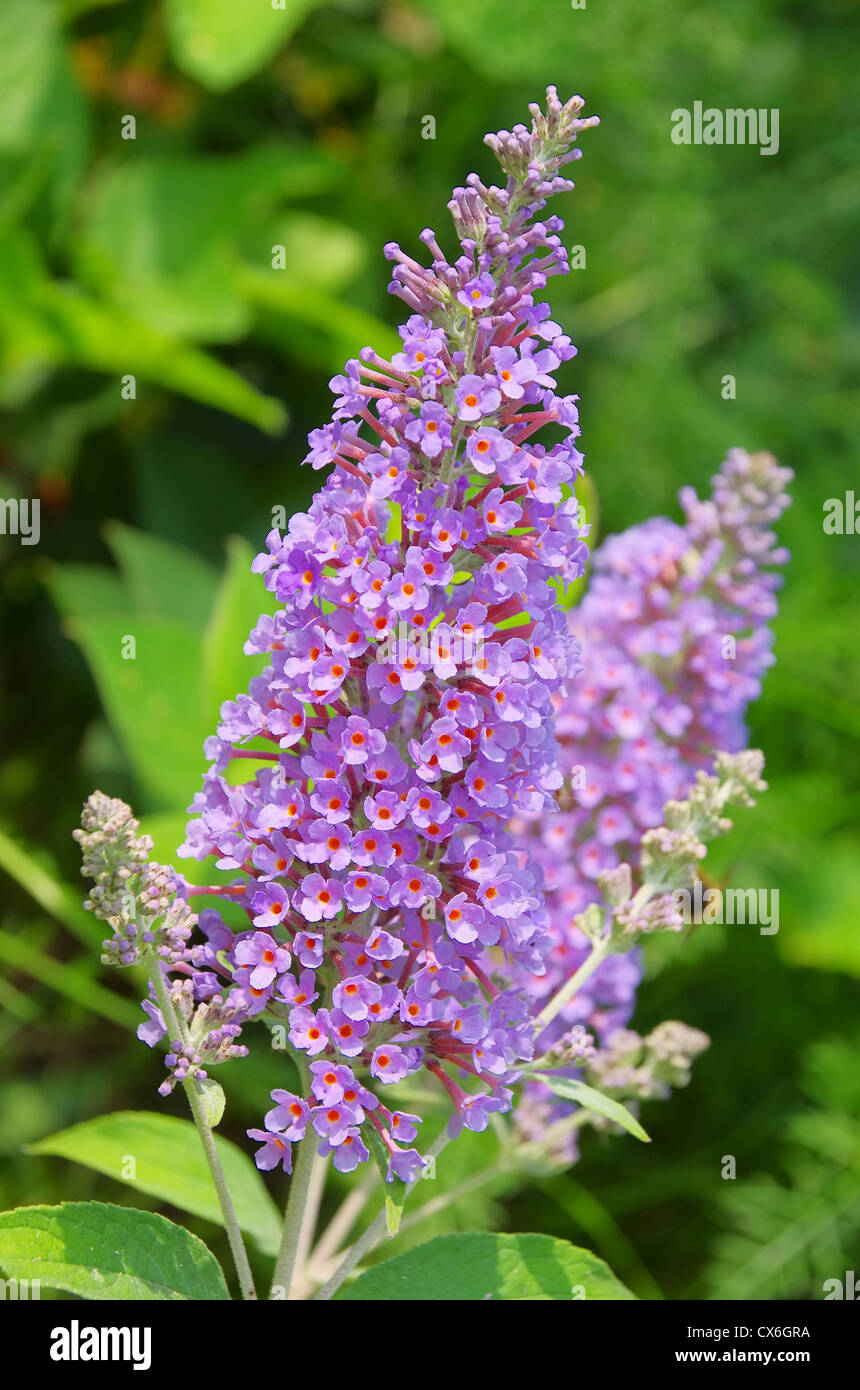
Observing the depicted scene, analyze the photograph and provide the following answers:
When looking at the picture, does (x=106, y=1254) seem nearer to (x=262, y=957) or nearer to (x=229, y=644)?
(x=262, y=957)

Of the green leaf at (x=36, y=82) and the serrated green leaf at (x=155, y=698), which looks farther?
the green leaf at (x=36, y=82)

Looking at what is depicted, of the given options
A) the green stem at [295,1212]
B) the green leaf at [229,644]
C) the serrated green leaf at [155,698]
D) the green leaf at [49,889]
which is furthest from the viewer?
the green leaf at [49,889]

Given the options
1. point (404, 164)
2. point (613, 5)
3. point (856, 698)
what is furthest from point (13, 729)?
point (613, 5)

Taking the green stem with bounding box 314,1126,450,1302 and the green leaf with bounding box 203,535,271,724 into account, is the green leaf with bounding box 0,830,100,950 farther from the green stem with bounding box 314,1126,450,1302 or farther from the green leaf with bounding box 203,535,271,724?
the green stem with bounding box 314,1126,450,1302

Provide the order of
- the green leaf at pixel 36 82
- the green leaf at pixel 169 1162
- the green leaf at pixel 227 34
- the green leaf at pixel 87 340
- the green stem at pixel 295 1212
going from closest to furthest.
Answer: the green stem at pixel 295 1212, the green leaf at pixel 169 1162, the green leaf at pixel 87 340, the green leaf at pixel 227 34, the green leaf at pixel 36 82

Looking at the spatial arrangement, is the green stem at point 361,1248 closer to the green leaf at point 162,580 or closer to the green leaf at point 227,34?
the green leaf at point 162,580

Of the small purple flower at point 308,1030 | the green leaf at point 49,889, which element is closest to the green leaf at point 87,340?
the green leaf at point 49,889
